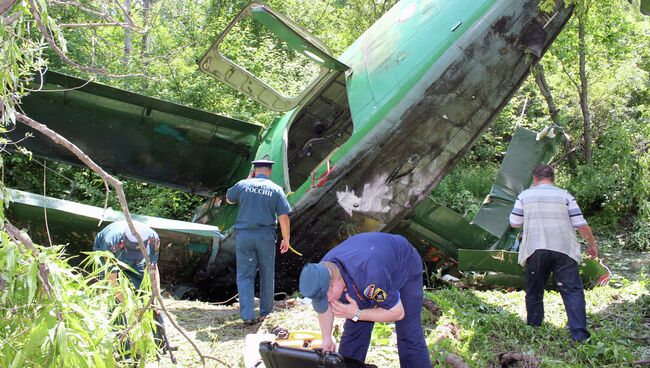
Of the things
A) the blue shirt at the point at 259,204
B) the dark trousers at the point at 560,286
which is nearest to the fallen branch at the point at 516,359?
the dark trousers at the point at 560,286

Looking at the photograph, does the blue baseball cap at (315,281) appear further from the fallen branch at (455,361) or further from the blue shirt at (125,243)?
the blue shirt at (125,243)

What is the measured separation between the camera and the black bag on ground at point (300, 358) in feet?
12.0

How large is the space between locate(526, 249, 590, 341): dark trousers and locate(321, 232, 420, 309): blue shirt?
7.19 feet

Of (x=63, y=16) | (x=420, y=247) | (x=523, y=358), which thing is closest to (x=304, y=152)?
(x=420, y=247)

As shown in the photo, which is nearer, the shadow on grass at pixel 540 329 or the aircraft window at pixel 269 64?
the shadow on grass at pixel 540 329

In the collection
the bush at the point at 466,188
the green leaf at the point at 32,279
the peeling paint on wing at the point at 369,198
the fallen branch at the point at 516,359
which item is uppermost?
the green leaf at the point at 32,279

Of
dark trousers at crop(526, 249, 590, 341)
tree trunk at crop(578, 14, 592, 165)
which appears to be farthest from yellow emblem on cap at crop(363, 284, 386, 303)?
tree trunk at crop(578, 14, 592, 165)

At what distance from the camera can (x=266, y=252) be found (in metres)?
6.60

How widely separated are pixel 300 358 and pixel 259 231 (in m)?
2.84

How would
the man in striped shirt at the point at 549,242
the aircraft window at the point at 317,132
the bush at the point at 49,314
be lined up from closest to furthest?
the bush at the point at 49,314
the man in striped shirt at the point at 549,242
the aircraft window at the point at 317,132

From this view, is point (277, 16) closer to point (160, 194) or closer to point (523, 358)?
point (523, 358)

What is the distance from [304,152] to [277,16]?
2998 millimetres

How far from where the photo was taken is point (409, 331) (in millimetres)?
4277

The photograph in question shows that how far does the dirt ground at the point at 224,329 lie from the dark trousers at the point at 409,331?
591 mm
